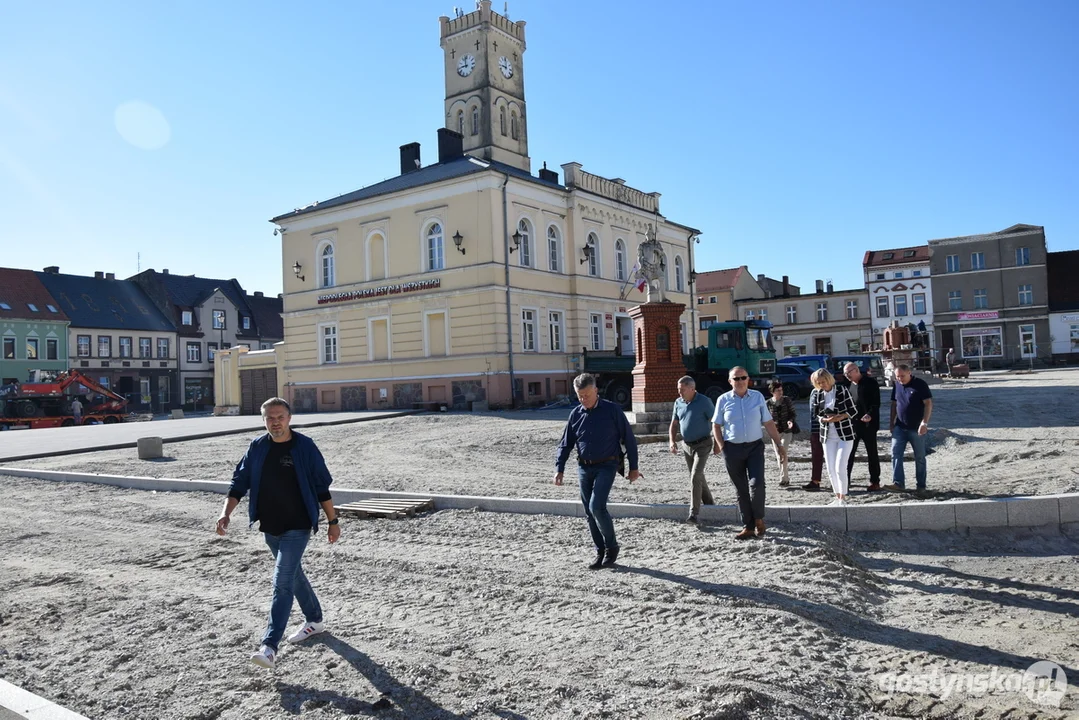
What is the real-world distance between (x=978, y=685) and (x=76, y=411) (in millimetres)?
43830

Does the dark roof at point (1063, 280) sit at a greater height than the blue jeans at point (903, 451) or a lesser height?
greater

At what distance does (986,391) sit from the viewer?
25.7 metres

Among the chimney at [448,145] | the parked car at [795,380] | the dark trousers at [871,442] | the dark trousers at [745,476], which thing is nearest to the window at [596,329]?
the parked car at [795,380]

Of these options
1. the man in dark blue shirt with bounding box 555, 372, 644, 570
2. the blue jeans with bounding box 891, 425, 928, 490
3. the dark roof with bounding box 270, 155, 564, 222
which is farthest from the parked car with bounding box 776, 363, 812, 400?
the man in dark blue shirt with bounding box 555, 372, 644, 570

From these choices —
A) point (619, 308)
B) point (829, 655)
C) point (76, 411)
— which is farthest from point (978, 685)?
point (76, 411)

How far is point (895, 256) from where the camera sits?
2354 inches

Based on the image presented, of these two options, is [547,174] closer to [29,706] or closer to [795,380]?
[795,380]

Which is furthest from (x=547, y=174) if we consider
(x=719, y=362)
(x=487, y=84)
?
(x=719, y=362)

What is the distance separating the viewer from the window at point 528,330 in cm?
3033

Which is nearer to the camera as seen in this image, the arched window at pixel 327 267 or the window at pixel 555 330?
the window at pixel 555 330

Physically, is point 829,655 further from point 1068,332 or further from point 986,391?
point 1068,332

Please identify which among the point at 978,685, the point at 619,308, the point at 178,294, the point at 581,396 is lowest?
the point at 978,685

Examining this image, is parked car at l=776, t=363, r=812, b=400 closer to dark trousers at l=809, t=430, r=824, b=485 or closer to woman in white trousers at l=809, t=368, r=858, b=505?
dark trousers at l=809, t=430, r=824, b=485

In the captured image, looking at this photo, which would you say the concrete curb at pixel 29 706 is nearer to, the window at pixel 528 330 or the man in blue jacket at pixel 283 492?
the man in blue jacket at pixel 283 492
